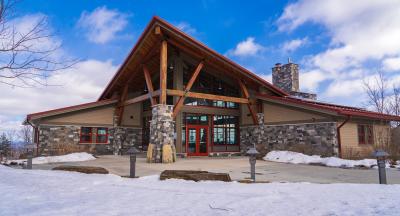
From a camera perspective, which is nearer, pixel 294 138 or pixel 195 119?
pixel 294 138

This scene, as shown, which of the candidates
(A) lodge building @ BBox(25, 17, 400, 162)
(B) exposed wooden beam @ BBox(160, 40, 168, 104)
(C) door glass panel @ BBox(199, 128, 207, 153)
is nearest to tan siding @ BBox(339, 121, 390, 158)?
(A) lodge building @ BBox(25, 17, 400, 162)

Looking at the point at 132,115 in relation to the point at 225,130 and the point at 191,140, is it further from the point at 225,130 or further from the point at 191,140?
the point at 225,130

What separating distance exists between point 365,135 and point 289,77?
9036mm

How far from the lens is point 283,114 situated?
16031 mm

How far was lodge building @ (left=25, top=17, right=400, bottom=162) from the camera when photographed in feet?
44.5

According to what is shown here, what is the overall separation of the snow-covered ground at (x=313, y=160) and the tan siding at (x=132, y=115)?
1023cm

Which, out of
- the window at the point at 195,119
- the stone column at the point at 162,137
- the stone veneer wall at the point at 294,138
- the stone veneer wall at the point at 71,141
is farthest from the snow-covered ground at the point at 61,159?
the stone veneer wall at the point at 294,138

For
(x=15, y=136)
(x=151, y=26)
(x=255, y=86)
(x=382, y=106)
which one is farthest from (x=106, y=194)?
(x=15, y=136)

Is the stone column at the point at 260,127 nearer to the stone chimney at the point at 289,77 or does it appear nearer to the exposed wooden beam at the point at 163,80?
the stone chimney at the point at 289,77

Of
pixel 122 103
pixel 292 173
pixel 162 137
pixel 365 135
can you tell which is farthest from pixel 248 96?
pixel 122 103

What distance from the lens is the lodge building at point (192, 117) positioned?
44.5 feet

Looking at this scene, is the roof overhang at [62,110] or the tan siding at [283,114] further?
the roof overhang at [62,110]

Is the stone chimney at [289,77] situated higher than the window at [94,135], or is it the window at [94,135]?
the stone chimney at [289,77]

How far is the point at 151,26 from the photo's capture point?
43.5 ft
